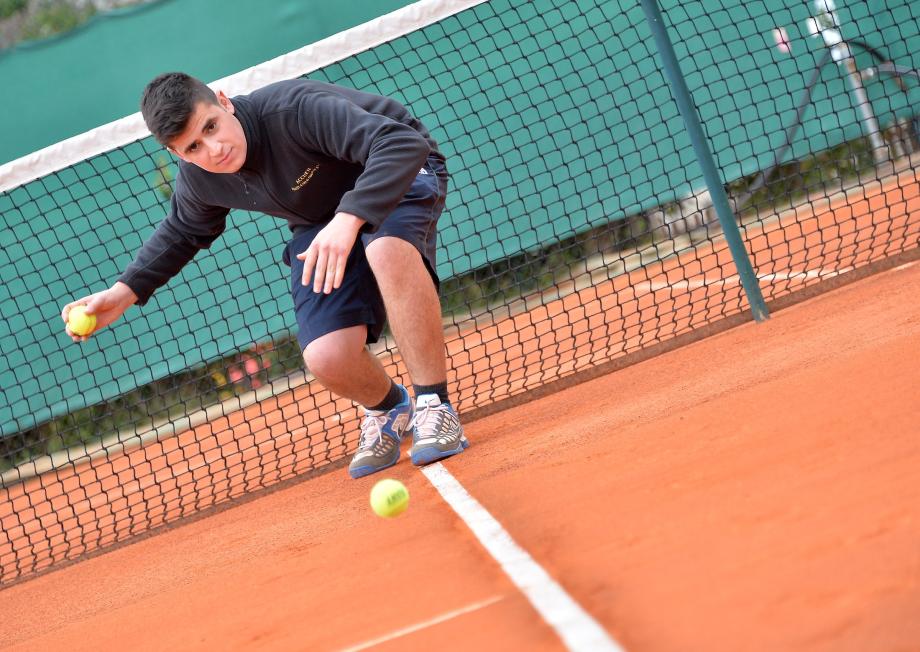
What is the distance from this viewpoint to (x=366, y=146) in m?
3.16

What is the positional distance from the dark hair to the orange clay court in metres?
1.24

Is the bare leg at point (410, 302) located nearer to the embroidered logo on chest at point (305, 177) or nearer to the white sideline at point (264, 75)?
the embroidered logo on chest at point (305, 177)

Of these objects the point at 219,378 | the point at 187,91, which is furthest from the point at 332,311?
the point at 219,378

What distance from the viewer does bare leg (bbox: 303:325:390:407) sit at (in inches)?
140

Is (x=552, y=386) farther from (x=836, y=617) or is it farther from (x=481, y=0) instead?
(x=836, y=617)

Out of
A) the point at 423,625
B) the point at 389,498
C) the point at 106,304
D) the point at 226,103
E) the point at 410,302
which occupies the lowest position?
the point at 389,498

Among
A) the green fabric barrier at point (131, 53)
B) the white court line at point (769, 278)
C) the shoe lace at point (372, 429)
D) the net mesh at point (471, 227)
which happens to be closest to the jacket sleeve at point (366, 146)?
the shoe lace at point (372, 429)

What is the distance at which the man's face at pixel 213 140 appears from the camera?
3150 mm

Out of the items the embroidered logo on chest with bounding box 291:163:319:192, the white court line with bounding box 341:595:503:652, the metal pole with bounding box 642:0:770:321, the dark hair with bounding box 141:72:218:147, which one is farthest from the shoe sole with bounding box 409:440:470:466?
the metal pole with bounding box 642:0:770:321

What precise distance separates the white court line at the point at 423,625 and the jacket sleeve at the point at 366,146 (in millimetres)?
1220

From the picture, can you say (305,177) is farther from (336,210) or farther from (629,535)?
(629,535)

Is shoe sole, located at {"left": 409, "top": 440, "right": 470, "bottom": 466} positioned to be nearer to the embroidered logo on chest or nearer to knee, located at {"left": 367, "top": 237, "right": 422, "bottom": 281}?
knee, located at {"left": 367, "top": 237, "right": 422, "bottom": 281}

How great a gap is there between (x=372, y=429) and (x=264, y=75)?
157cm

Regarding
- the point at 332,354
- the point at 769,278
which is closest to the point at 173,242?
the point at 332,354
